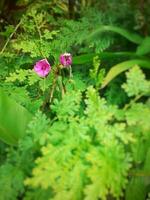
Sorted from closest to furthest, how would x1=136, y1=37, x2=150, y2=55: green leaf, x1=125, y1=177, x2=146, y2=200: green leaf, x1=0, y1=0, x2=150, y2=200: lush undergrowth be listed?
x1=0, y1=0, x2=150, y2=200: lush undergrowth, x1=125, y1=177, x2=146, y2=200: green leaf, x1=136, y1=37, x2=150, y2=55: green leaf

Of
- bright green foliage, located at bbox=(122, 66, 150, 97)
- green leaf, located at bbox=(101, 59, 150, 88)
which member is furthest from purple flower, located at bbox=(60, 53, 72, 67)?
bright green foliage, located at bbox=(122, 66, 150, 97)

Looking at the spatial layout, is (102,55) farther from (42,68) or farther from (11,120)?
(11,120)

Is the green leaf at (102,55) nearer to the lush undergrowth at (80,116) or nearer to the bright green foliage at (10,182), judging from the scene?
the lush undergrowth at (80,116)

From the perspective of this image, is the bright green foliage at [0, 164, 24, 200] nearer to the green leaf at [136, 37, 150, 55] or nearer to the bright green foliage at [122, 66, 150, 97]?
the bright green foliage at [122, 66, 150, 97]

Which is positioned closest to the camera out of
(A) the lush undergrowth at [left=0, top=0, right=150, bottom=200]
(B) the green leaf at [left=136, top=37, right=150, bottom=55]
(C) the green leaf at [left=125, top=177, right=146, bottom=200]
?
(A) the lush undergrowth at [left=0, top=0, right=150, bottom=200]

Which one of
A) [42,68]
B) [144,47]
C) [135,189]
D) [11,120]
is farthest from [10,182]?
[144,47]

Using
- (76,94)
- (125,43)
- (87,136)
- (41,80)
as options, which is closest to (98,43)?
(125,43)

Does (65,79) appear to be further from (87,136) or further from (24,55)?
(87,136)

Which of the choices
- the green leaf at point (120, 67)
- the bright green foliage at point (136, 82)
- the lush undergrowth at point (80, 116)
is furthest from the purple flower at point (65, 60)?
the bright green foliage at point (136, 82)
